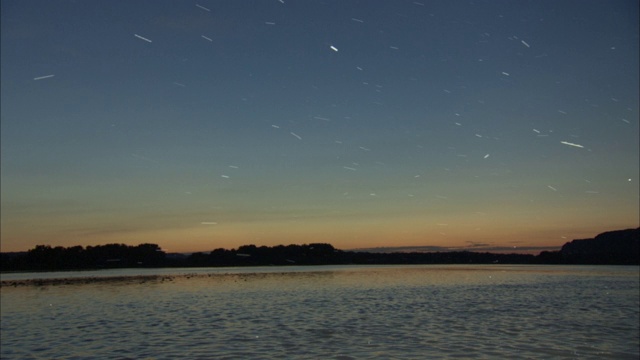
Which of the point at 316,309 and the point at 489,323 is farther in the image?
the point at 316,309

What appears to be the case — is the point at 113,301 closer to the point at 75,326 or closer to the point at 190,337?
the point at 75,326

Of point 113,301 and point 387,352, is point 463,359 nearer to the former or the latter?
point 387,352

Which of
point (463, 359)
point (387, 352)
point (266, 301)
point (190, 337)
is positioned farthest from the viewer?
point (266, 301)

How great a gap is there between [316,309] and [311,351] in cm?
1902

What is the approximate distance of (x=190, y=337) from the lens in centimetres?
2817

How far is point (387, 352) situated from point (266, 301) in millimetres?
29435

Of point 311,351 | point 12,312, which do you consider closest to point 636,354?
point 311,351

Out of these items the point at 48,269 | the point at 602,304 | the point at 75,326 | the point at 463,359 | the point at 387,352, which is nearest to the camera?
the point at 463,359

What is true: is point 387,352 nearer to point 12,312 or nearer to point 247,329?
point 247,329

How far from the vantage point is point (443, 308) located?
42.4m

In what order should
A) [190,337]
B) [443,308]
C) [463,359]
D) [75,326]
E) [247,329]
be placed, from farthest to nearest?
[443,308] → [75,326] → [247,329] → [190,337] → [463,359]

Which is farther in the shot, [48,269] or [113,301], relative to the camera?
[48,269]

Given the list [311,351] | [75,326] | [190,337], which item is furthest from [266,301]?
[311,351]

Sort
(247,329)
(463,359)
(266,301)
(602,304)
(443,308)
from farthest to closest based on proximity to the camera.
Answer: (266,301), (602,304), (443,308), (247,329), (463,359)
